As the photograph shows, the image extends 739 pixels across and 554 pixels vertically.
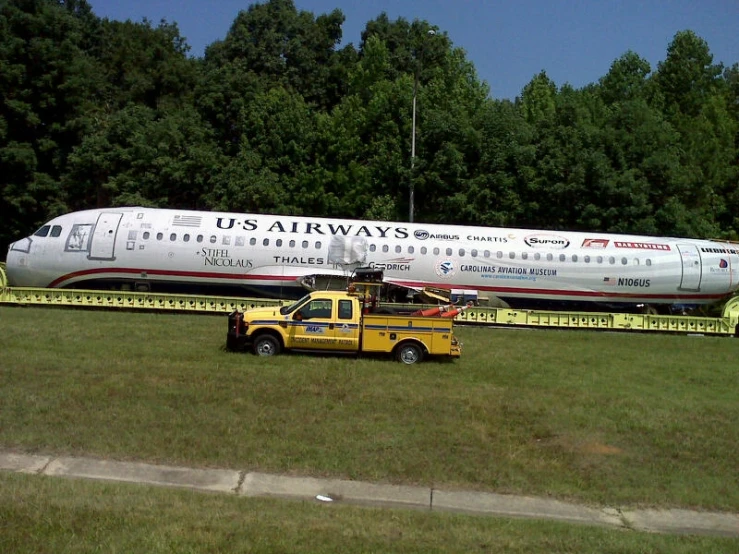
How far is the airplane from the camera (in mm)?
27078

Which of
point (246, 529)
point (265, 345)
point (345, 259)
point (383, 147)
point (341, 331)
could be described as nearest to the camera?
point (246, 529)

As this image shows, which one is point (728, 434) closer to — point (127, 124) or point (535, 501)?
point (535, 501)

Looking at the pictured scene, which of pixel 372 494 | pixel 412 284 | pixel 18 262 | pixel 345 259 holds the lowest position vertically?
pixel 372 494

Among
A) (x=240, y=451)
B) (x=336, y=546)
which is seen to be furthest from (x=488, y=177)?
(x=336, y=546)

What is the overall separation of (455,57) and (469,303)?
32669 mm

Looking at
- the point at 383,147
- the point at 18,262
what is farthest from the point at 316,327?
the point at 383,147

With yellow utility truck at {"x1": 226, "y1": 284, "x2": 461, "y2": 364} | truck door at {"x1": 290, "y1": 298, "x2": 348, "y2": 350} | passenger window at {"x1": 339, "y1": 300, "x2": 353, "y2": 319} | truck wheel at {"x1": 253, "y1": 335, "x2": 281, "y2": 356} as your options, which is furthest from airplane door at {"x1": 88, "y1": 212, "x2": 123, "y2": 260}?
passenger window at {"x1": 339, "y1": 300, "x2": 353, "y2": 319}

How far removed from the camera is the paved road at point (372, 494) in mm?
10016

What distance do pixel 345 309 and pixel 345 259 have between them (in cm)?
956

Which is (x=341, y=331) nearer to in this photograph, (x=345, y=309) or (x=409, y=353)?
(x=345, y=309)

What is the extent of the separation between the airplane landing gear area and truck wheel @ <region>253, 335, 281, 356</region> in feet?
23.0

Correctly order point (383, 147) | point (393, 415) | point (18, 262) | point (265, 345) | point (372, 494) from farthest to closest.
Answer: point (383, 147) → point (18, 262) → point (265, 345) → point (393, 415) → point (372, 494)

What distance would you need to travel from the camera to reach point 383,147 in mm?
41844

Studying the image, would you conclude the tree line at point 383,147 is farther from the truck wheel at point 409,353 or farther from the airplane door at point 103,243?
the truck wheel at point 409,353
